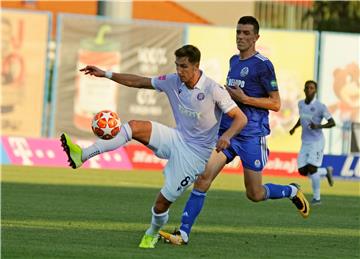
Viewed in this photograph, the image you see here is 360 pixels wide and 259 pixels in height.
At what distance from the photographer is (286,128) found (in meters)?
37.4

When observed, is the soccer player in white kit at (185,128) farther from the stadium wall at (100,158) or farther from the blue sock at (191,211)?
the stadium wall at (100,158)

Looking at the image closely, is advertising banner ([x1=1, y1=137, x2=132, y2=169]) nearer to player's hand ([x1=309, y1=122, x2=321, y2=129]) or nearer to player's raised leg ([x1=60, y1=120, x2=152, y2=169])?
player's hand ([x1=309, y1=122, x2=321, y2=129])

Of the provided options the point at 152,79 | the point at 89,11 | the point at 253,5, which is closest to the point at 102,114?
the point at 152,79

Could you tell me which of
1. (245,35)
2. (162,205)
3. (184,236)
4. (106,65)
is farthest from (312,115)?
(106,65)

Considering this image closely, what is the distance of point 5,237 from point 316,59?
26.7 m

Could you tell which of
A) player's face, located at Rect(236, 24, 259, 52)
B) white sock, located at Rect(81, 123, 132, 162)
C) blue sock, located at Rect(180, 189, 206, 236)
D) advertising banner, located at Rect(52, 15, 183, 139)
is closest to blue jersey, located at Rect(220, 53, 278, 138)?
player's face, located at Rect(236, 24, 259, 52)

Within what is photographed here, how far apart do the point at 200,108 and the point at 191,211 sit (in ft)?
4.48

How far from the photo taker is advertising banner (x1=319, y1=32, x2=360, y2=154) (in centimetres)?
3781

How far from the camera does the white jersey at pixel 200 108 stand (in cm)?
1259

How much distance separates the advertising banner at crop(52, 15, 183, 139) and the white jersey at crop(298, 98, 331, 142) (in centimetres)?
1382

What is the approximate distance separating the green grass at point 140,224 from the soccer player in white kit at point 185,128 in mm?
612

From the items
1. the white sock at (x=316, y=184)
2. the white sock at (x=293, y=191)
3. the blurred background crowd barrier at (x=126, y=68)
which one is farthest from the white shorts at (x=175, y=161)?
the blurred background crowd barrier at (x=126, y=68)

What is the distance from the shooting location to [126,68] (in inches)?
1476

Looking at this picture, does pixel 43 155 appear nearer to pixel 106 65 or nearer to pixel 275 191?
pixel 106 65
